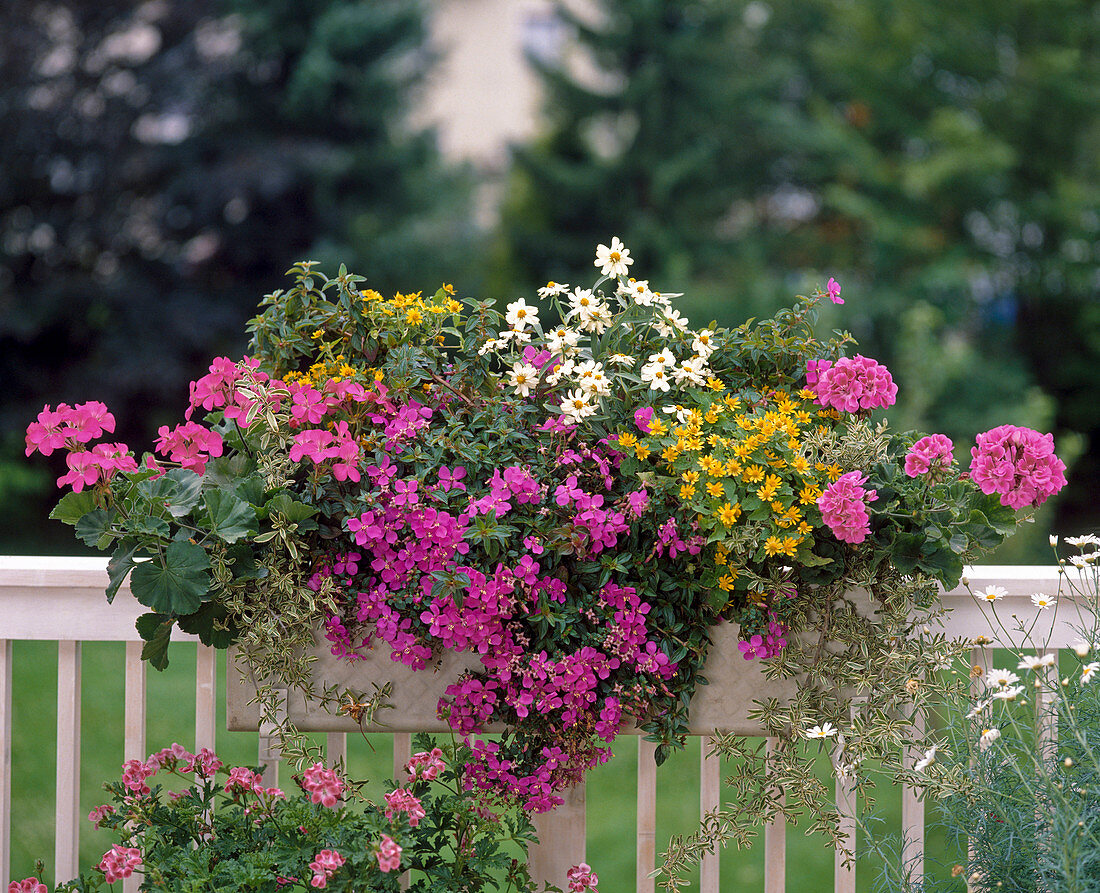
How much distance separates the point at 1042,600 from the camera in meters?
1.43

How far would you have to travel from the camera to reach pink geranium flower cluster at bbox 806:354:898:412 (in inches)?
53.3

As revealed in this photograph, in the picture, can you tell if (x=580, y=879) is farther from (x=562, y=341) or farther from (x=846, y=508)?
(x=562, y=341)

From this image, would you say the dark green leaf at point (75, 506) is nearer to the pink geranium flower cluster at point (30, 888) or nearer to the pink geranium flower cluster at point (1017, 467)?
the pink geranium flower cluster at point (30, 888)

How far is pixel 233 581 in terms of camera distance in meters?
1.29

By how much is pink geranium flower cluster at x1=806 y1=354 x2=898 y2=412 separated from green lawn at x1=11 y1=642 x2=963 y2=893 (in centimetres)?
191

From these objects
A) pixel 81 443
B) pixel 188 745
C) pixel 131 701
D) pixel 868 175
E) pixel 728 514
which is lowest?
pixel 188 745

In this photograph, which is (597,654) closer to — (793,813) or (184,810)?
(793,813)

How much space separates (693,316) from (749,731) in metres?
7.23

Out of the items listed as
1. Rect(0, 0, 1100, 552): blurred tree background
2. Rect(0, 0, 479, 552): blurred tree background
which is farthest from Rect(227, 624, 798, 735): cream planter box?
Rect(0, 0, 479, 552): blurred tree background

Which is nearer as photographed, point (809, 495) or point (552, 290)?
point (809, 495)

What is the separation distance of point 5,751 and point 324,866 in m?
0.74

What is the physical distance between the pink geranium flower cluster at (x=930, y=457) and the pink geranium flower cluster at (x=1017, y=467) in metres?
0.04

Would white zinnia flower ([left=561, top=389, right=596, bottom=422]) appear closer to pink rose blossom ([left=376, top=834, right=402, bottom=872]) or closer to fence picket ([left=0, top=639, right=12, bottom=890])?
pink rose blossom ([left=376, top=834, right=402, bottom=872])

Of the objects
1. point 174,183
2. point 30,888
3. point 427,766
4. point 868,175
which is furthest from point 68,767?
point 868,175
